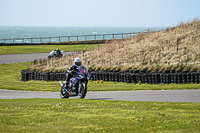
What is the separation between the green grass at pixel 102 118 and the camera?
789 centimetres

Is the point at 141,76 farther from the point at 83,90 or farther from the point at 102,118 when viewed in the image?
the point at 102,118

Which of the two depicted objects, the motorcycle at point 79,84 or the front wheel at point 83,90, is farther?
the front wheel at point 83,90

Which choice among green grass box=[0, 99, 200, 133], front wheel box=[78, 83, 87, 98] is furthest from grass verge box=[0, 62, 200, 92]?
green grass box=[0, 99, 200, 133]

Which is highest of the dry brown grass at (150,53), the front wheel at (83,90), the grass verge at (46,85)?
the dry brown grass at (150,53)

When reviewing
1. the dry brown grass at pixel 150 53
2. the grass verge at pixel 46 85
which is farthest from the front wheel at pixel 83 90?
the dry brown grass at pixel 150 53

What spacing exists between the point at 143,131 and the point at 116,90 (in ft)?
35.0

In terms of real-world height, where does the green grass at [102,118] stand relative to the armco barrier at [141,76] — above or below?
below

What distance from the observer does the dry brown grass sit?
22594 millimetres

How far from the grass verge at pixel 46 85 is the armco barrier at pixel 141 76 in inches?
21.8

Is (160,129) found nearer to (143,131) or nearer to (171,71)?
(143,131)

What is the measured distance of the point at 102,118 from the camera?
910 centimetres

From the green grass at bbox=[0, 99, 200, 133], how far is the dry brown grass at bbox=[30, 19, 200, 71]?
426 inches

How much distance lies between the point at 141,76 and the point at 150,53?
4.62 metres

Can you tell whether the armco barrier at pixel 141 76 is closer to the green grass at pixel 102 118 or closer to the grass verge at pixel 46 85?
the grass verge at pixel 46 85
